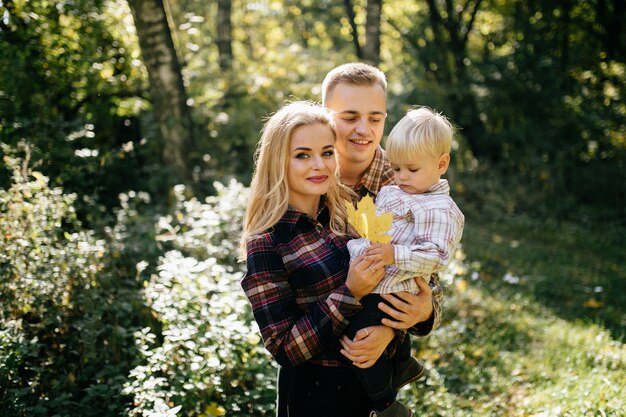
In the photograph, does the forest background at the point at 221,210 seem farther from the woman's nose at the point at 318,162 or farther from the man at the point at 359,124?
the woman's nose at the point at 318,162

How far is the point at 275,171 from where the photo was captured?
2455 mm

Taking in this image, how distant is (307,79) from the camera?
8.94 meters

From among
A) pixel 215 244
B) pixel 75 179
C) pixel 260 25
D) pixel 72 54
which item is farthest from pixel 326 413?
pixel 260 25

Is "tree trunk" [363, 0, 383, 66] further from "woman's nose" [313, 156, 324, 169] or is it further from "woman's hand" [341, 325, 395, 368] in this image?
"woman's hand" [341, 325, 395, 368]

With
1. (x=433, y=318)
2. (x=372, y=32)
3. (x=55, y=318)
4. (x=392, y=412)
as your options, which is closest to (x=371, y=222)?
(x=433, y=318)

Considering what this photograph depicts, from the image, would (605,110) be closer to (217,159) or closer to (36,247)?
(217,159)

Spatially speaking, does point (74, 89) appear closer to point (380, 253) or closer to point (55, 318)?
point (55, 318)

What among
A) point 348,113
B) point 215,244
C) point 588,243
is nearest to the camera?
point 348,113

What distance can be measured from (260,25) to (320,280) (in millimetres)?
17788

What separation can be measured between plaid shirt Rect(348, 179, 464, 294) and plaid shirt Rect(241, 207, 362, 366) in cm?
14

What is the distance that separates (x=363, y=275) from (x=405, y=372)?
766 millimetres

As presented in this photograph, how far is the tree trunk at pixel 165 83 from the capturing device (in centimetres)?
617

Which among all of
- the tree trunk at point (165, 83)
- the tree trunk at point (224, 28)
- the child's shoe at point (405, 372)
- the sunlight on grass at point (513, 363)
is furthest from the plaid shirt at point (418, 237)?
the tree trunk at point (224, 28)

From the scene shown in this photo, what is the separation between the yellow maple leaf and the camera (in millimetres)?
2195
